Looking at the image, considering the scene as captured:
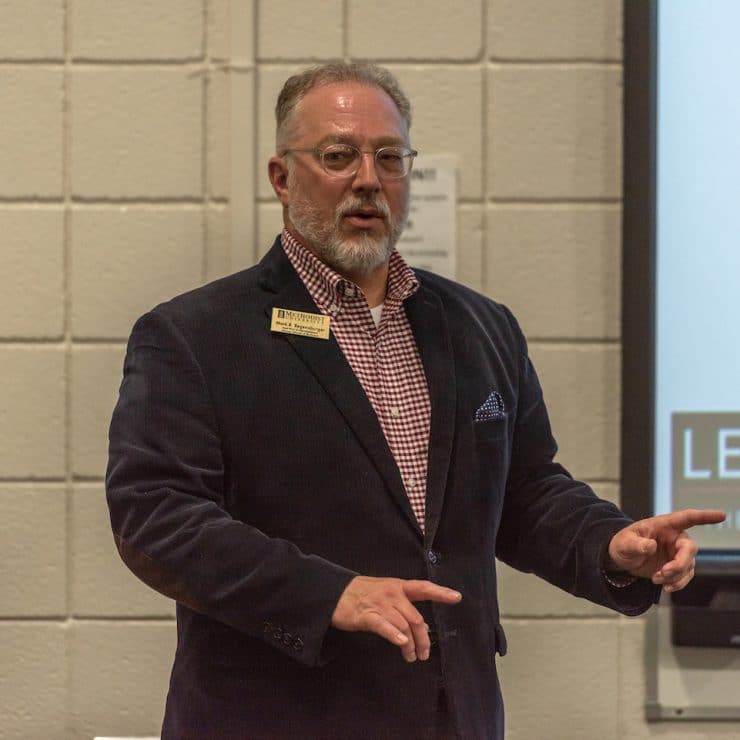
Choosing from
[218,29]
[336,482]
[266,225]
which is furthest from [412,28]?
[336,482]

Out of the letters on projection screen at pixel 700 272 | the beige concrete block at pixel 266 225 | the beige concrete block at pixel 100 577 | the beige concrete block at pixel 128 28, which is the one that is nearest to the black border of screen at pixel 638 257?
the letters on projection screen at pixel 700 272

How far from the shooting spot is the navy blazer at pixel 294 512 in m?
1.34

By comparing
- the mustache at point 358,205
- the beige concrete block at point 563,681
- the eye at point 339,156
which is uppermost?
the eye at point 339,156

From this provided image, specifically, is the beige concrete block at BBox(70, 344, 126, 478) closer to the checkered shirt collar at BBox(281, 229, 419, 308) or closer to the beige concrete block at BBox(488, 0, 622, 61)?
the checkered shirt collar at BBox(281, 229, 419, 308)

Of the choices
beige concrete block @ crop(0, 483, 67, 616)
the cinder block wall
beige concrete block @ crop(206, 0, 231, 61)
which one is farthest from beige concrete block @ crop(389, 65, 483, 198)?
beige concrete block @ crop(0, 483, 67, 616)

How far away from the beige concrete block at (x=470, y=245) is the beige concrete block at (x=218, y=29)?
2.00 ft

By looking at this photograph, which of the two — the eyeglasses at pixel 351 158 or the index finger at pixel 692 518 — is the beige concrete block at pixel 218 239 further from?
the index finger at pixel 692 518

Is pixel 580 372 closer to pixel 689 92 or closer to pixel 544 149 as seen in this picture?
pixel 544 149

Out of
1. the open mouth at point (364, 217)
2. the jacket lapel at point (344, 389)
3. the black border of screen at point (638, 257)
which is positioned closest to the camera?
the jacket lapel at point (344, 389)

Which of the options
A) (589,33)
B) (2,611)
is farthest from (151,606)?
(589,33)

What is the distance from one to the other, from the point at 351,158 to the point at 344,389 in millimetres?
349

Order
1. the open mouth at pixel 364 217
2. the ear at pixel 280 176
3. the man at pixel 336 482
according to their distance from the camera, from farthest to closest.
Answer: the ear at pixel 280 176, the open mouth at pixel 364 217, the man at pixel 336 482

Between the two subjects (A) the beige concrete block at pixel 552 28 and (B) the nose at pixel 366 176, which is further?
(A) the beige concrete block at pixel 552 28

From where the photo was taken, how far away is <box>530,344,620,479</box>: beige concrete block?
91.0 inches
